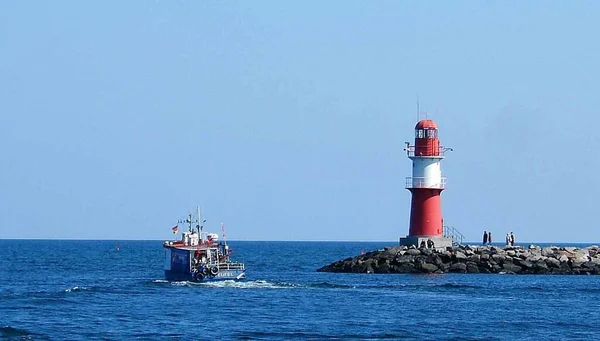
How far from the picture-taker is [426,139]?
221 ft

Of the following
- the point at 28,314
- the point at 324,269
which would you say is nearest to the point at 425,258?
the point at 324,269

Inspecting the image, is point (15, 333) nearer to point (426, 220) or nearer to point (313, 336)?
point (313, 336)

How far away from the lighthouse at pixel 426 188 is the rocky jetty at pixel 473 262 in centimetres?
105

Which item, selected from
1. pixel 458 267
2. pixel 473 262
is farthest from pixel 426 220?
pixel 473 262

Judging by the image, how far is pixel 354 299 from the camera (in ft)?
160

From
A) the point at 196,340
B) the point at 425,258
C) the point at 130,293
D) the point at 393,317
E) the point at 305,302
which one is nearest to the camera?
the point at 196,340

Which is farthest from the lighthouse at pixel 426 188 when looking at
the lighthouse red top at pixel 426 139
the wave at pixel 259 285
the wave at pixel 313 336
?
Result: the wave at pixel 313 336

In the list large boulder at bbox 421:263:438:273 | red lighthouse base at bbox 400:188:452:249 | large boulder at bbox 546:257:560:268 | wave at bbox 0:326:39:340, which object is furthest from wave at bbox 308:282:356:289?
wave at bbox 0:326:39:340

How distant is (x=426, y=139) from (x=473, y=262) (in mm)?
7252

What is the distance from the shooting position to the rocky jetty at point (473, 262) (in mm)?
65438

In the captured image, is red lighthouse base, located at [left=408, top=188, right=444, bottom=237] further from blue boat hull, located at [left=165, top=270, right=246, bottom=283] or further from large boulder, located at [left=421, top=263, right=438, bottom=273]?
blue boat hull, located at [left=165, top=270, right=246, bottom=283]

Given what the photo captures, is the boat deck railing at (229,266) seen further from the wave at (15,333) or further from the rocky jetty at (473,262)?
the wave at (15,333)

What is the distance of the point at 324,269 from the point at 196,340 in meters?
36.7

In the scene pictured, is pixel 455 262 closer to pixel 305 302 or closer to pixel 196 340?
pixel 305 302
